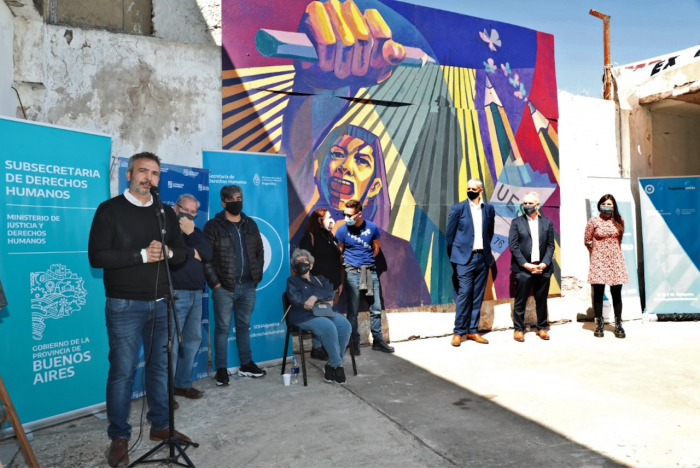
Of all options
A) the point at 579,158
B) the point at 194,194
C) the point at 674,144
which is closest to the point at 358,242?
the point at 194,194

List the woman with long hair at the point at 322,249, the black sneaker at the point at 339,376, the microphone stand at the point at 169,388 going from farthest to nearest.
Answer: the woman with long hair at the point at 322,249 < the black sneaker at the point at 339,376 < the microphone stand at the point at 169,388

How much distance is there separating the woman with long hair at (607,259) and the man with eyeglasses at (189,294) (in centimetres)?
461

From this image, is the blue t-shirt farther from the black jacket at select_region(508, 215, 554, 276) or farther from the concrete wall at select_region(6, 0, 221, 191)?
the black jacket at select_region(508, 215, 554, 276)

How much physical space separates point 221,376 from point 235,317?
1.70ft

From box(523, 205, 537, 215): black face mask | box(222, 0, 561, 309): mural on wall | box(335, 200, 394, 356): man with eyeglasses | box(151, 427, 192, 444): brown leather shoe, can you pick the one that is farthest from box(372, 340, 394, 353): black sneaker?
box(151, 427, 192, 444): brown leather shoe

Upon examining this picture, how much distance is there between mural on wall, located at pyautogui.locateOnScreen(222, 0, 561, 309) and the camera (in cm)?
549

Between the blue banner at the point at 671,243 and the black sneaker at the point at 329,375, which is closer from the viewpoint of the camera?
the black sneaker at the point at 329,375

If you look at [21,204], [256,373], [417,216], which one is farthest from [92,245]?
[417,216]

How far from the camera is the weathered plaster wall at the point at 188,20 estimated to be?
5090 millimetres

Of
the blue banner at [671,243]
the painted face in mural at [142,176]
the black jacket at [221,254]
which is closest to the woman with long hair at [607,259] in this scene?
the blue banner at [671,243]

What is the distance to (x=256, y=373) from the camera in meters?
4.71

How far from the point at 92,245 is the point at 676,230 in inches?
291

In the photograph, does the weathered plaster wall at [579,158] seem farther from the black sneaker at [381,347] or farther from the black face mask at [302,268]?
the black face mask at [302,268]

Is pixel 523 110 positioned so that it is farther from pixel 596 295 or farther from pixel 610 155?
pixel 596 295
